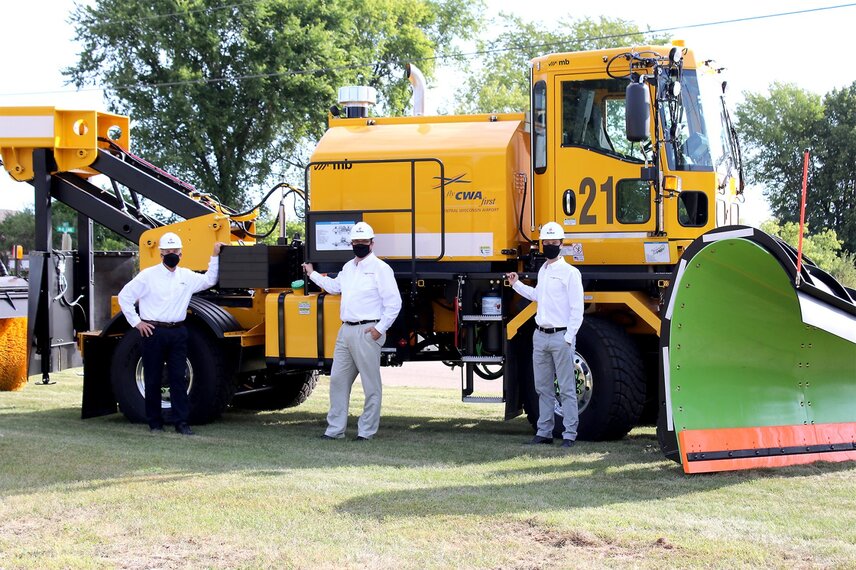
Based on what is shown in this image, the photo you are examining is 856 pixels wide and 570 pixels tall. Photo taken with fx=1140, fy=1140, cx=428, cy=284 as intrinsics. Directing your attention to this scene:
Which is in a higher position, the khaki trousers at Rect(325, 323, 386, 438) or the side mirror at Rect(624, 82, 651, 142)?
the side mirror at Rect(624, 82, 651, 142)

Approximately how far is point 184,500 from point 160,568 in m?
Answer: 1.60

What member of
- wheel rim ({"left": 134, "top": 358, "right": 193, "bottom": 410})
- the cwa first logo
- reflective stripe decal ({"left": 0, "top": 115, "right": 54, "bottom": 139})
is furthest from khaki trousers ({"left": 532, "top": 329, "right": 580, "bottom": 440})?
reflective stripe decal ({"left": 0, "top": 115, "right": 54, "bottom": 139})

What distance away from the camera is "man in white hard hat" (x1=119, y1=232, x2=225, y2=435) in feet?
35.6

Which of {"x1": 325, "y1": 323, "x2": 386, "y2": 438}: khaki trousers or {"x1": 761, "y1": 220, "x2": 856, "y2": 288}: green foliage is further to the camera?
{"x1": 761, "y1": 220, "x2": 856, "y2": 288}: green foliage

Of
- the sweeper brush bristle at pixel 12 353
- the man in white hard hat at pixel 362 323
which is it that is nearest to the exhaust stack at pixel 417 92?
the man in white hard hat at pixel 362 323

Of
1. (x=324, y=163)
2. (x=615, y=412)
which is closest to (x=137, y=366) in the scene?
(x=324, y=163)

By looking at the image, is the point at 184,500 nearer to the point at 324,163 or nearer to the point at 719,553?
the point at 719,553

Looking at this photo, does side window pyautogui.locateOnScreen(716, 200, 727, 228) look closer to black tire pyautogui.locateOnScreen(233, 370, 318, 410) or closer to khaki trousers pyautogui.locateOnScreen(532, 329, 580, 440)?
khaki trousers pyautogui.locateOnScreen(532, 329, 580, 440)

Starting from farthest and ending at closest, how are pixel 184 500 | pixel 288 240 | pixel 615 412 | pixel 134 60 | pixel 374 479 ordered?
1. pixel 134 60
2. pixel 288 240
3. pixel 615 412
4. pixel 374 479
5. pixel 184 500

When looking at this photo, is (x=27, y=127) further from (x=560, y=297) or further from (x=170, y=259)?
(x=560, y=297)

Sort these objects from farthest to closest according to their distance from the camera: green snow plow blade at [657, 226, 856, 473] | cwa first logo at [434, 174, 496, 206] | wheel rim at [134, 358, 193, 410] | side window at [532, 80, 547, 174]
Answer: wheel rim at [134, 358, 193, 410], cwa first logo at [434, 174, 496, 206], side window at [532, 80, 547, 174], green snow plow blade at [657, 226, 856, 473]

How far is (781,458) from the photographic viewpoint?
855 centimetres

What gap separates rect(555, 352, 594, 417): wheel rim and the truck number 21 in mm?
1212

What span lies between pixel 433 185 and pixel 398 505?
13.1ft
